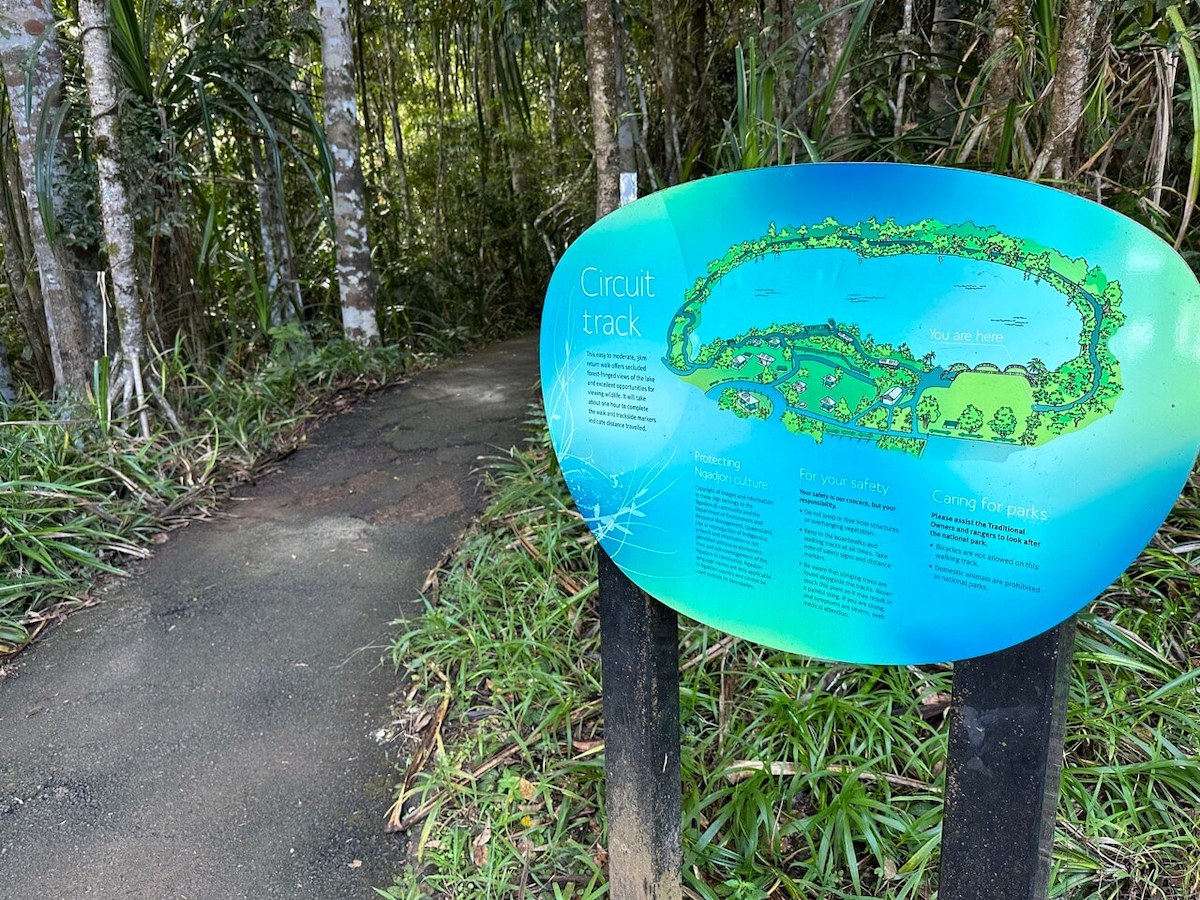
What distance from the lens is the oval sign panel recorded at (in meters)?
0.82

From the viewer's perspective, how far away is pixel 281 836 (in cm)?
187

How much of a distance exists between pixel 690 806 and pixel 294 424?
11.5ft

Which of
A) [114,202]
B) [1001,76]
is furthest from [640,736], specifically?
[114,202]

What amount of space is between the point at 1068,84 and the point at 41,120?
4200mm

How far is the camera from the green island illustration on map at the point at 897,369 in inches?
32.3

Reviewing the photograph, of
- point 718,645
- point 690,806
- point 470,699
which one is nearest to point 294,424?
point 470,699

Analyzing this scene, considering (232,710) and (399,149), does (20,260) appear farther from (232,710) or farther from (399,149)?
(399,149)

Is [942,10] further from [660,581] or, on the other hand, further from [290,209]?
[290,209]

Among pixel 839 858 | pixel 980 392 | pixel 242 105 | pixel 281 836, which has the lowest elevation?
pixel 281 836

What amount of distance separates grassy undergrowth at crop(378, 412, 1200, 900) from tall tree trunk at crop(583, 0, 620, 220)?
152cm

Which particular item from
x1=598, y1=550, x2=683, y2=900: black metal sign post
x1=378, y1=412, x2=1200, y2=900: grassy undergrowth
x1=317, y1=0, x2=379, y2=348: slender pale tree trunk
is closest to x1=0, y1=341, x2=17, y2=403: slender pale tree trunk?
x1=317, y1=0, x2=379, y2=348: slender pale tree trunk

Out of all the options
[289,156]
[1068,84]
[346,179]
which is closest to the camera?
[1068,84]

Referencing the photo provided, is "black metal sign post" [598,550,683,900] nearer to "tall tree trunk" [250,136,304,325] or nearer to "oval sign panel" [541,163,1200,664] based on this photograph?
"oval sign panel" [541,163,1200,664]

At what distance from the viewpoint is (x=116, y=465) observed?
3.55 m
